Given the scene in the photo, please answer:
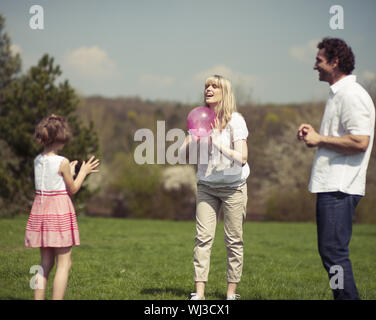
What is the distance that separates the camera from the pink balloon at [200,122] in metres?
4.12

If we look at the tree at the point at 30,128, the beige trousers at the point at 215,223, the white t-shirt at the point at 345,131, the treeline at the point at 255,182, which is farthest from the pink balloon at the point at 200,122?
the treeline at the point at 255,182

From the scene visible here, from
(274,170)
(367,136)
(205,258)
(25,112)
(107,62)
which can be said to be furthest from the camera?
(107,62)

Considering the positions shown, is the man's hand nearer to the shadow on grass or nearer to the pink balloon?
the pink balloon

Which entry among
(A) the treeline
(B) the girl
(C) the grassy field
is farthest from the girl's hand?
(A) the treeline

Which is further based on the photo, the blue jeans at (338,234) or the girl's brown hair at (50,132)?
the girl's brown hair at (50,132)

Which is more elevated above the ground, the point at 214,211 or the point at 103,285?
the point at 214,211

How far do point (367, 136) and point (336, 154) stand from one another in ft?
0.87

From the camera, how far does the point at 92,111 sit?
160ft

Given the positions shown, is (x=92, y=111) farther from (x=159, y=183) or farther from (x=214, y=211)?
(x=214, y=211)

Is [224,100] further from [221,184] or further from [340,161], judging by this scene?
[340,161]

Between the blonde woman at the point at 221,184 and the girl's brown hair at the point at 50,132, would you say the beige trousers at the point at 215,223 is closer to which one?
the blonde woman at the point at 221,184

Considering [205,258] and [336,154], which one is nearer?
[336,154]

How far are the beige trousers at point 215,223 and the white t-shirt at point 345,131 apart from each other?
0.99 m
